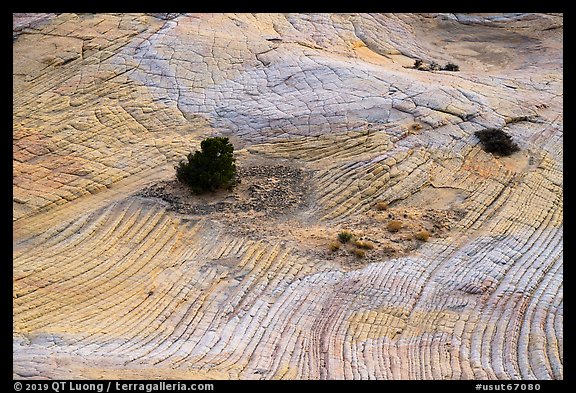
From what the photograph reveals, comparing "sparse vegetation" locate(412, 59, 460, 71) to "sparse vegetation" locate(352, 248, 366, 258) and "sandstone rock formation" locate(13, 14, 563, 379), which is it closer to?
"sandstone rock formation" locate(13, 14, 563, 379)

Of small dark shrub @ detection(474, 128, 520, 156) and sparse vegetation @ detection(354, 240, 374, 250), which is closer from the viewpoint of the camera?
sparse vegetation @ detection(354, 240, 374, 250)

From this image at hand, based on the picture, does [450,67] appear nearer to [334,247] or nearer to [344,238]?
[344,238]

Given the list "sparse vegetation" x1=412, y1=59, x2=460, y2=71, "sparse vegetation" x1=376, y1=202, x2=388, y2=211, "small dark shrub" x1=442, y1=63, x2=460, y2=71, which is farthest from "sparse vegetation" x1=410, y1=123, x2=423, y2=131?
"small dark shrub" x1=442, y1=63, x2=460, y2=71

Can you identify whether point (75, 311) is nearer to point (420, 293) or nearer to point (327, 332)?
point (327, 332)

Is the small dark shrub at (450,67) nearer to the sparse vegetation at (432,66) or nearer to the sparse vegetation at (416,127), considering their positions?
the sparse vegetation at (432,66)

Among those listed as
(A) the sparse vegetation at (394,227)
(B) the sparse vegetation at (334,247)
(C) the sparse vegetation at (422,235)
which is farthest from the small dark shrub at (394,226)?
(B) the sparse vegetation at (334,247)

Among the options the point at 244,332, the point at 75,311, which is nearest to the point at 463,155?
the point at 244,332
